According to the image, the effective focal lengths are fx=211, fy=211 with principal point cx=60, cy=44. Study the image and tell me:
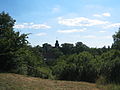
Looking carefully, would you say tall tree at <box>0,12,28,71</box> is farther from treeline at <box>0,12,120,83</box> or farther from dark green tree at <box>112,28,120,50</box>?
dark green tree at <box>112,28,120,50</box>

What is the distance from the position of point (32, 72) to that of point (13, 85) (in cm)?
637

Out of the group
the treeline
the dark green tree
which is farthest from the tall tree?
the dark green tree

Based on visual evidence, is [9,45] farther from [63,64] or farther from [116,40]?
[116,40]

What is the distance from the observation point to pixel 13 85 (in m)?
9.08

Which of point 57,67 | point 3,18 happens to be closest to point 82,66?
point 57,67

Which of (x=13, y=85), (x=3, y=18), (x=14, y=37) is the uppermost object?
(x=3, y=18)

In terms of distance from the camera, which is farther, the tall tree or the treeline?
the treeline

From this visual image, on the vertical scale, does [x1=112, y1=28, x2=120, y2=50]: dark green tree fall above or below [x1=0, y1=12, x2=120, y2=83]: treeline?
above

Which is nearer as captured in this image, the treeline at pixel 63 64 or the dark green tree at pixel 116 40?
the treeline at pixel 63 64

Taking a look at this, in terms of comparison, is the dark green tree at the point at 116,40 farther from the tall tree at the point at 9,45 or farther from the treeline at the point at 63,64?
the tall tree at the point at 9,45

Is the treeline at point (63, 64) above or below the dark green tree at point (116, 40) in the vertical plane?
below

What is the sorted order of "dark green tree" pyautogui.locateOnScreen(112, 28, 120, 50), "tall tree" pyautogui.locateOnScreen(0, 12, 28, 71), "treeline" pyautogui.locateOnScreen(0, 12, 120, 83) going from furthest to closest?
"dark green tree" pyautogui.locateOnScreen(112, 28, 120, 50) → "treeline" pyautogui.locateOnScreen(0, 12, 120, 83) → "tall tree" pyautogui.locateOnScreen(0, 12, 28, 71)

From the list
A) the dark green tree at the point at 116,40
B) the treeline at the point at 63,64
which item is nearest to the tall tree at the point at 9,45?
the treeline at the point at 63,64

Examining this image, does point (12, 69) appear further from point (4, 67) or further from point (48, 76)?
point (48, 76)
